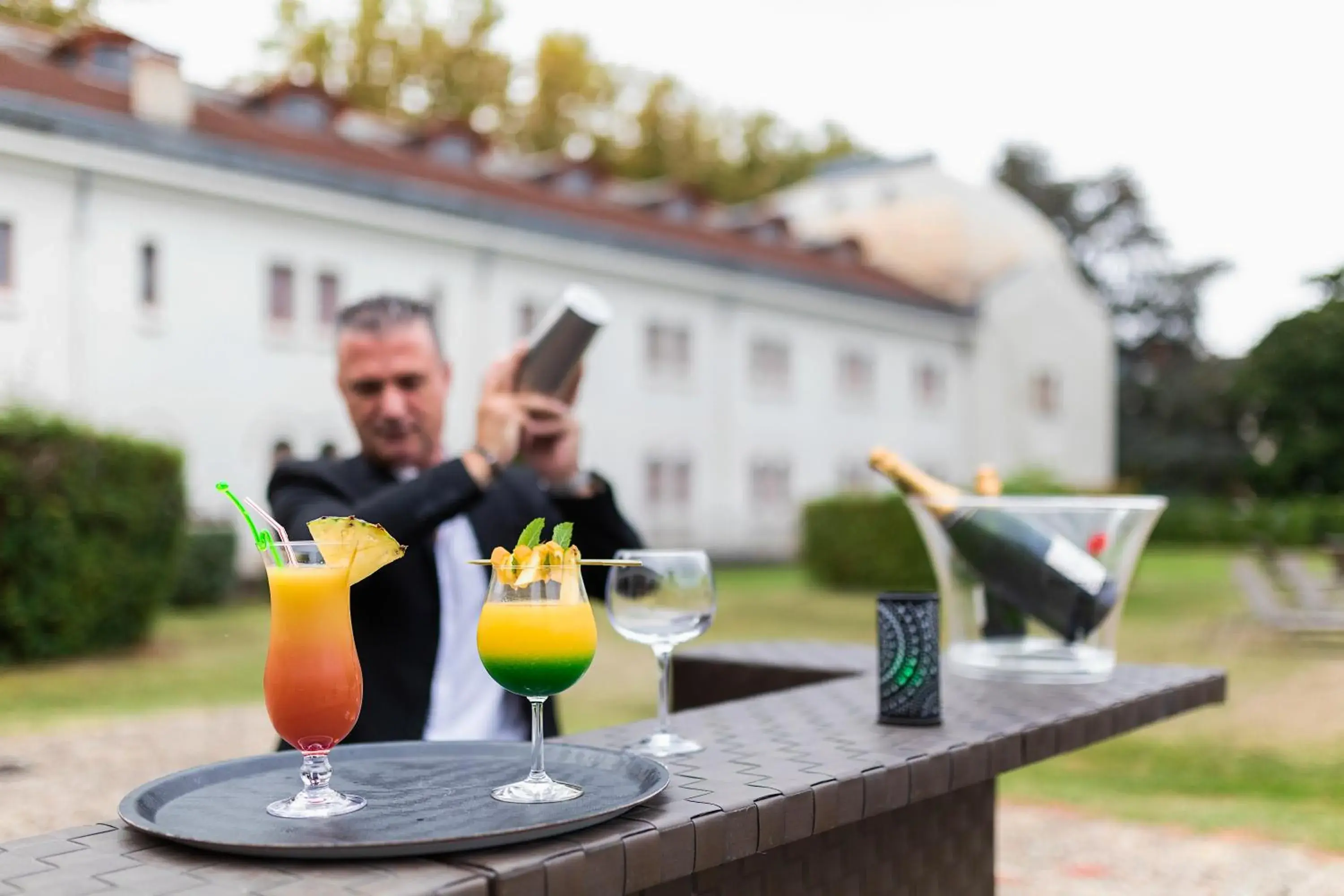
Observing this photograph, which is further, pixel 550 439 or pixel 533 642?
pixel 550 439

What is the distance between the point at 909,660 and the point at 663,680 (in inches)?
16.2

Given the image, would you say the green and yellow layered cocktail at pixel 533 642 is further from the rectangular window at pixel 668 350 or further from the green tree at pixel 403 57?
the green tree at pixel 403 57

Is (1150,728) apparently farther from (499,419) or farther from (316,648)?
(316,648)

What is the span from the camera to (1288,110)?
935cm

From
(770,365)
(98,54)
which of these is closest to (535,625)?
(98,54)

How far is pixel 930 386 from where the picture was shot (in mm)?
25984

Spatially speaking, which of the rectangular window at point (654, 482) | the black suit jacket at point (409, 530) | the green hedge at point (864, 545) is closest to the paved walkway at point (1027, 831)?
the black suit jacket at point (409, 530)

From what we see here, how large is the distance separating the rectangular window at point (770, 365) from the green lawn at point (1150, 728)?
8638 mm

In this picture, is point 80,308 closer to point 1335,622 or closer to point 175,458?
point 175,458

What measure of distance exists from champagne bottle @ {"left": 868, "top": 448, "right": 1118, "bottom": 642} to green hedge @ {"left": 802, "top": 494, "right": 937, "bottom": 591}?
39.0 ft

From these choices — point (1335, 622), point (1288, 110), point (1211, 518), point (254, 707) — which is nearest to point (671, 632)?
point (254, 707)

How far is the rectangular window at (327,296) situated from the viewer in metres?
16.6

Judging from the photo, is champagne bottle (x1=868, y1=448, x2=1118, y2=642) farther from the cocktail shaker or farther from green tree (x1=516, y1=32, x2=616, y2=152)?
green tree (x1=516, y1=32, x2=616, y2=152)

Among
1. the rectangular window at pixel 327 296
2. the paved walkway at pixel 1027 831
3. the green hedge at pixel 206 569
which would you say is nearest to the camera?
the paved walkway at pixel 1027 831
